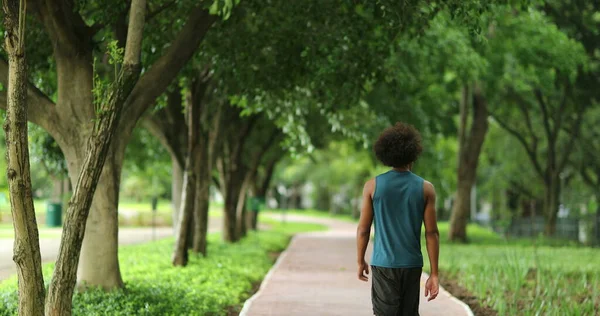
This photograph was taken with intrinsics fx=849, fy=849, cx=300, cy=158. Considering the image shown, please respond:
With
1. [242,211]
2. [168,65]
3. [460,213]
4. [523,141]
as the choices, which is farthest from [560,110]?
[168,65]

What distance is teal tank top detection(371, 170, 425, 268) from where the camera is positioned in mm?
5332

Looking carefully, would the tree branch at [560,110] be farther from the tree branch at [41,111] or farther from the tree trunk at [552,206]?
the tree branch at [41,111]

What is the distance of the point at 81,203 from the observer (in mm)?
7152

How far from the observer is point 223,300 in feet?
36.7

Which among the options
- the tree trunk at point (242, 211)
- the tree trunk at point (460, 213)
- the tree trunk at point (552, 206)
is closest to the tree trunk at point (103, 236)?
the tree trunk at point (242, 211)

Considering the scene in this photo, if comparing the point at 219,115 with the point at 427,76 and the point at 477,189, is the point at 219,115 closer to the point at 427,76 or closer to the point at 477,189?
the point at 427,76

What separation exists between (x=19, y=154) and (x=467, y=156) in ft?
76.0

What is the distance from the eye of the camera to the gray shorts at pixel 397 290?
211 inches

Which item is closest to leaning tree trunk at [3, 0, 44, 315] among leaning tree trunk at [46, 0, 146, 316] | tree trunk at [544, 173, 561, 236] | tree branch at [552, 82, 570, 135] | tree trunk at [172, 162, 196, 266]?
leaning tree trunk at [46, 0, 146, 316]

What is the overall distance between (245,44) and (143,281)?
3.67 m

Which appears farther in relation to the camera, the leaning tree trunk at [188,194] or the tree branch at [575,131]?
the tree branch at [575,131]

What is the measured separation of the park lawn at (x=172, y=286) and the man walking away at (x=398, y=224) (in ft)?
13.7

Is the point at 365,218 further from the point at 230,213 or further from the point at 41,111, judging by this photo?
the point at 230,213

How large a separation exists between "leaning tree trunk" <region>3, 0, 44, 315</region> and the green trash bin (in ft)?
88.0
